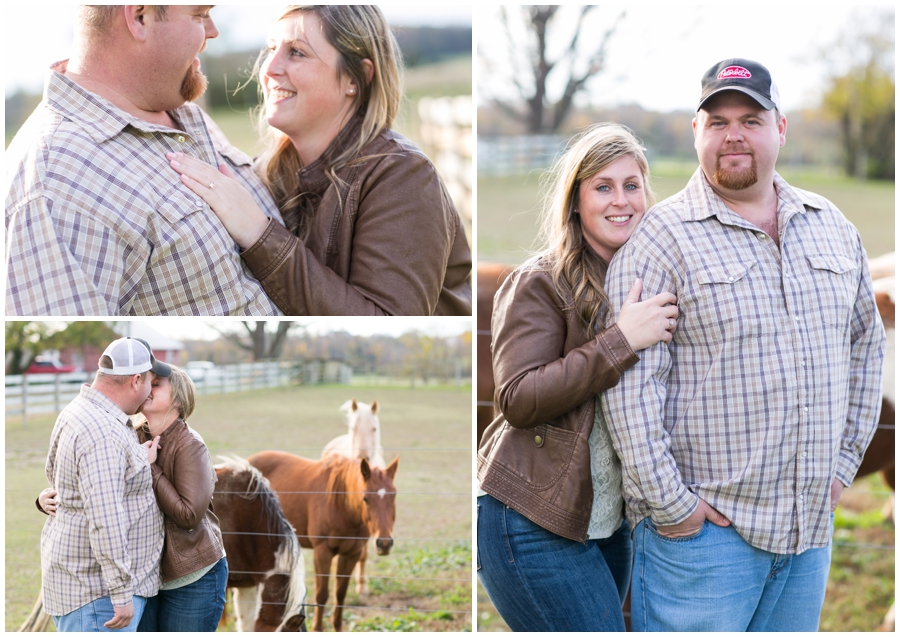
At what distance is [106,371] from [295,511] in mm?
767

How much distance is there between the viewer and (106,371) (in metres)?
1.84

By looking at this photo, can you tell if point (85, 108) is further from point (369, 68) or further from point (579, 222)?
point (579, 222)

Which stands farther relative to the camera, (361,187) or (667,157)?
(667,157)

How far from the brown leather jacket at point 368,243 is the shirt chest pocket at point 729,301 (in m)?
0.70

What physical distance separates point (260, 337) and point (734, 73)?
1.53 metres

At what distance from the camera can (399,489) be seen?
227 centimetres

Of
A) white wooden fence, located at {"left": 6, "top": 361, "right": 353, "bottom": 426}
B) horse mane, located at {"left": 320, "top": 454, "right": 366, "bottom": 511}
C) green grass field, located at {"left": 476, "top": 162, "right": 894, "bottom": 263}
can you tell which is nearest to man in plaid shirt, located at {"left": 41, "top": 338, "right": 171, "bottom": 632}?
white wooden fence, located at {"left": 6, "top": 361, "right": 353, "bottom": 426}

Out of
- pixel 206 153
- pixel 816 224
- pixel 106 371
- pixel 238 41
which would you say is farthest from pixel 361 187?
pixel 238 41

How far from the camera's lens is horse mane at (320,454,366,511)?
2258 millimetres

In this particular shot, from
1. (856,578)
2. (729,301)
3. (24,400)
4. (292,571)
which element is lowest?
(856,578)

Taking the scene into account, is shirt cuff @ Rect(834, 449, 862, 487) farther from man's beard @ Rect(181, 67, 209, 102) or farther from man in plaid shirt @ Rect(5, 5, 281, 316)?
man's beard @ Rect(181, 67, 209, 102)

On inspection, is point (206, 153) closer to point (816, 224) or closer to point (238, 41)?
point (816, 224)

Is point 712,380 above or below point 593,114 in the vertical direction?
below

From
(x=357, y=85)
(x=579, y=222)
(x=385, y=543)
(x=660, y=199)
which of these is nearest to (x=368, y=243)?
(x=357, y=85)
